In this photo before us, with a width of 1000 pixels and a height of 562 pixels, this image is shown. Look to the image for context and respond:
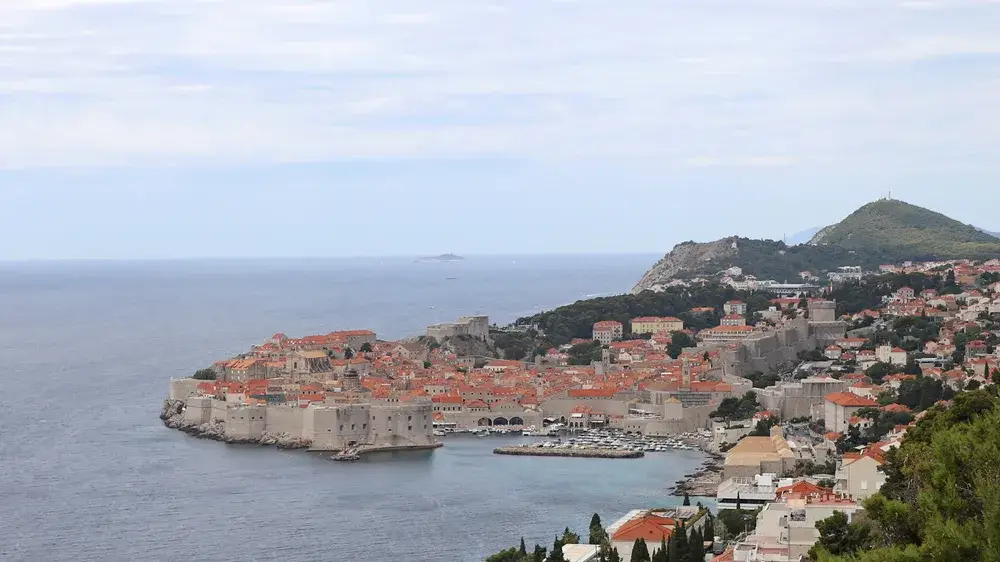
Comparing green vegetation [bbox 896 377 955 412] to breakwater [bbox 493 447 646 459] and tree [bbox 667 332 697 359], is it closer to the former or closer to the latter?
breakwater [bbox 493 447 646 459]

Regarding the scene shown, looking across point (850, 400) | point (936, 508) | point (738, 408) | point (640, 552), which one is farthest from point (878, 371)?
point (936, 508)

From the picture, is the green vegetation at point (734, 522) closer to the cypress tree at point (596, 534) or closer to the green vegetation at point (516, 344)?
the cypress tree at point (596, 534)

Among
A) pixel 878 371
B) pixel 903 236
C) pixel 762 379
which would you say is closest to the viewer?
pixel 878 371

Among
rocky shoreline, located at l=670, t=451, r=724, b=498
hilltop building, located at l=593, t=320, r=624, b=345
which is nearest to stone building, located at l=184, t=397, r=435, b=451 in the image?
rocky shoreline, located at l=670, t=451, r=724, b=498

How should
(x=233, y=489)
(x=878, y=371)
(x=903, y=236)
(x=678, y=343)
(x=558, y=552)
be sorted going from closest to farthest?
(x=558, y=552) < (x=233, y=489) < (x=878, y=371) < (x=678, y=343) < (x=903, y=236)

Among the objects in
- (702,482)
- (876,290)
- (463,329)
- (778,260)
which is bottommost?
(702,482)

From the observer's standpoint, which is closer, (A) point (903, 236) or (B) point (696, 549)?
(B) point (696, 549)

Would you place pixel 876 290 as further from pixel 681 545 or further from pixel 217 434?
pixel 681 545
